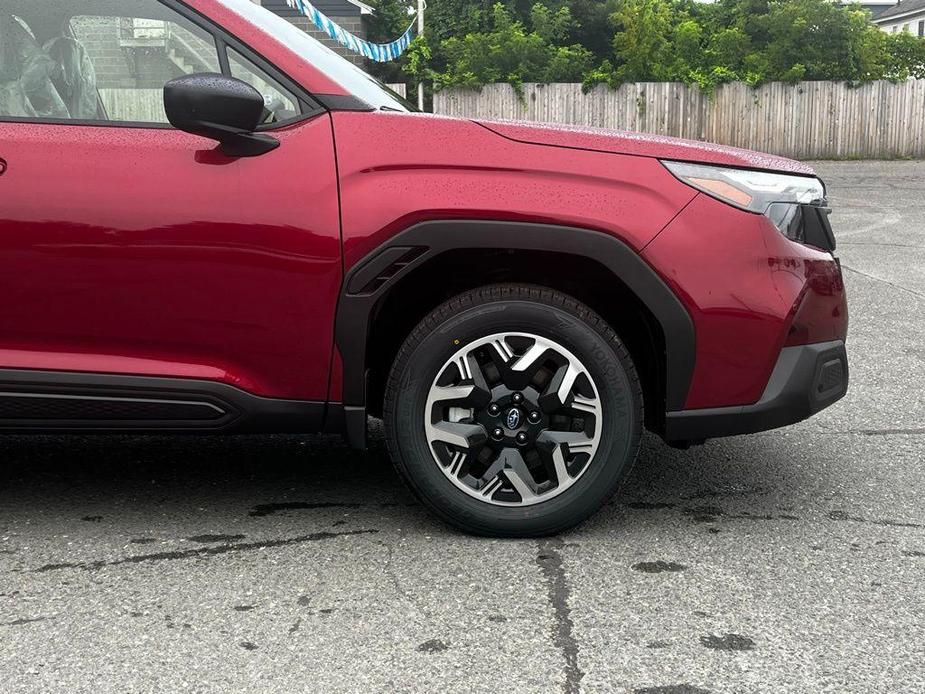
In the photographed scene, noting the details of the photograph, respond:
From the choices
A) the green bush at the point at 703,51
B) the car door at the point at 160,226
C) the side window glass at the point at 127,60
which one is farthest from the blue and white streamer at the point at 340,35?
the car door at the point at 160,226

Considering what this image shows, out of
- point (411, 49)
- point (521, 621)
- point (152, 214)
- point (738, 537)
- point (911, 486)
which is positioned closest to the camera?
point (521, 621)

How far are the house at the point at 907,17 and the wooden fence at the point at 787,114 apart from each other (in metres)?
38.3

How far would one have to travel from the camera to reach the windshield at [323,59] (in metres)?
3.62

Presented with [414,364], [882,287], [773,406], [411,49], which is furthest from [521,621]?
[411,49]

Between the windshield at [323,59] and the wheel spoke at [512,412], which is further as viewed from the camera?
the windshield at [323,59]

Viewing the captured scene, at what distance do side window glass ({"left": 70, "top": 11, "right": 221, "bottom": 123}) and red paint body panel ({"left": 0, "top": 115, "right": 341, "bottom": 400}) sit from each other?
Answer: 0.10m

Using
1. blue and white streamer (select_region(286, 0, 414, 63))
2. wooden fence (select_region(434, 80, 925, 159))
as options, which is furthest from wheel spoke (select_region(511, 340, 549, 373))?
wooden fence (select_region(434, 80, 925, 159))

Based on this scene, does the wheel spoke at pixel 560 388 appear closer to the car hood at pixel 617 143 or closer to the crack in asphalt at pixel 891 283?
the car hood at pixel 617 143

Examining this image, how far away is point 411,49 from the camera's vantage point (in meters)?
28.6

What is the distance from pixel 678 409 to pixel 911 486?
3.95 feet

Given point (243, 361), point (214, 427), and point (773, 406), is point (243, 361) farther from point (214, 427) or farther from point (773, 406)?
point (773, 406)

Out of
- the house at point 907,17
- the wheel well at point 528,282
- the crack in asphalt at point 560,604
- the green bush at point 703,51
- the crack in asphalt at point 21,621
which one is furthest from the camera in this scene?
the house at point 907,17

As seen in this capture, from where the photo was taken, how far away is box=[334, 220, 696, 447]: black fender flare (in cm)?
340

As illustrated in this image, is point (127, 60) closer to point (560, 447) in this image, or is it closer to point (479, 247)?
point (479, 247)
